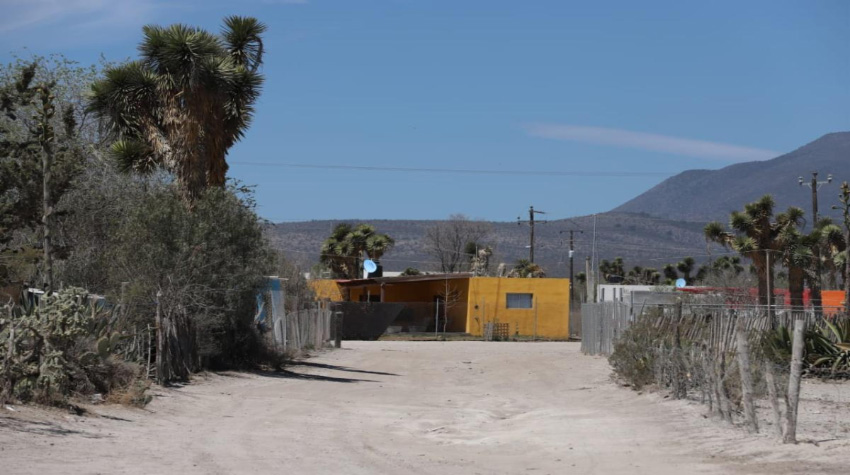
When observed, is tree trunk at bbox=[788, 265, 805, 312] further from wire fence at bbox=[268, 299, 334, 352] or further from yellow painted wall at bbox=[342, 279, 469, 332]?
wire fence at bbox=[268, 299, 334, 352]

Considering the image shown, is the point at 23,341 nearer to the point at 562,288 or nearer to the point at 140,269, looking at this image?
the point at 140,269

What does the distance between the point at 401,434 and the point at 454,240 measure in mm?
86068

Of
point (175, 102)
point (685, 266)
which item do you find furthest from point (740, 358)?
point (685, 266)

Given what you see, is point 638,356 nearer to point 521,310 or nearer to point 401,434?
point 401,434

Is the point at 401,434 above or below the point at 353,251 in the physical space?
below

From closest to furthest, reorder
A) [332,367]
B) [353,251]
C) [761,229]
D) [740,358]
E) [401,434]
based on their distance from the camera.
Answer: [740,358]
[401,434]
[332,367]
[761,229]
[353,251]

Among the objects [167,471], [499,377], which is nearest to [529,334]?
[499,377]

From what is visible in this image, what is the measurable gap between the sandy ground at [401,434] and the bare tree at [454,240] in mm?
70403

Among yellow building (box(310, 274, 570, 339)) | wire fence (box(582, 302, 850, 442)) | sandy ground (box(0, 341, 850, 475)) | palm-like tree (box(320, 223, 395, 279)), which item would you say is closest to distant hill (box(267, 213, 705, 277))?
palm-like tree (box(320, 223, 395, 279))

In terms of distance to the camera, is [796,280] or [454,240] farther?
[454,240]

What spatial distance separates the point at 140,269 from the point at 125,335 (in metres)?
4.98

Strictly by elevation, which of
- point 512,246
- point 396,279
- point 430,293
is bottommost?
point 430,293

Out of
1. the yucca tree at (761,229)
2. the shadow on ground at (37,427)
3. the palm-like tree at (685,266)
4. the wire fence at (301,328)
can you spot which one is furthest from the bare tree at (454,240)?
the shadow on ground at (37,427)

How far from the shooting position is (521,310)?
5700 cm
